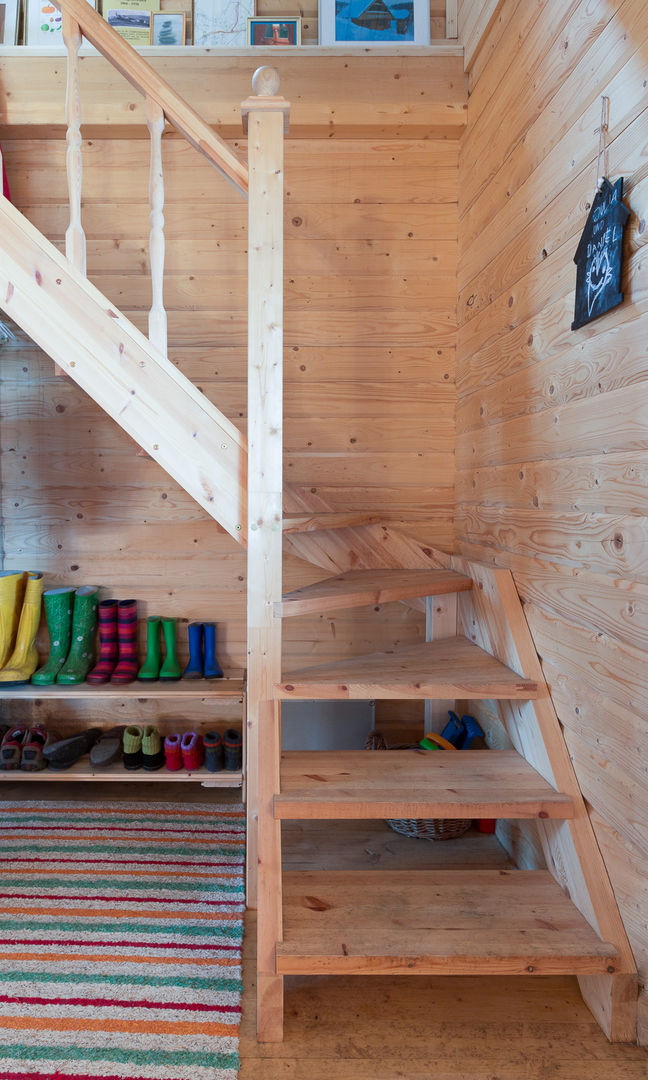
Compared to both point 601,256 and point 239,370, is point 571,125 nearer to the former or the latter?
point 601,256

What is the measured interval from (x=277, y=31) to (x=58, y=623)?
2.26 metres

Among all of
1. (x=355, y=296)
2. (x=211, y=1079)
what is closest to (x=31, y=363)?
(x=355, y=296)

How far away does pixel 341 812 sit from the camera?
1.32m

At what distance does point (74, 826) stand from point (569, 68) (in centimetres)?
243

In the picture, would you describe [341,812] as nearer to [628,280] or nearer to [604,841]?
[604,841]

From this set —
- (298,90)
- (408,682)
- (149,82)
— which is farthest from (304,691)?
(298,90)

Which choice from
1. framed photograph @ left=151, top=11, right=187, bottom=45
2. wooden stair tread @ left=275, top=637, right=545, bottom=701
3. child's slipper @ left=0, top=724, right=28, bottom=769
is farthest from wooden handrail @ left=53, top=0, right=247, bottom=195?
child's slipper @ left=0, top=724, right=28, bottom=769

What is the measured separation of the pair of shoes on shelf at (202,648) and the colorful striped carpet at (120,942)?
1.56 feet

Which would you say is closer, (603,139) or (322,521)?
(603,139)

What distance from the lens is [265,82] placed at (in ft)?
4.95

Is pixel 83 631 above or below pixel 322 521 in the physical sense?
below

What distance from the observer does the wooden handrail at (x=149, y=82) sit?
1.51 m

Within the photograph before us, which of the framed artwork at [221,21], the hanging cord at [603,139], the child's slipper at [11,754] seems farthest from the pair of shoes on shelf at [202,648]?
the framed artwork at [221,21]

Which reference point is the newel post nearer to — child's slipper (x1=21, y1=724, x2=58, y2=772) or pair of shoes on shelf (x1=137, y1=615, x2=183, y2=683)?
pair of shoes on shelf (x1=137, y1=615, x2=183, y2=683)
